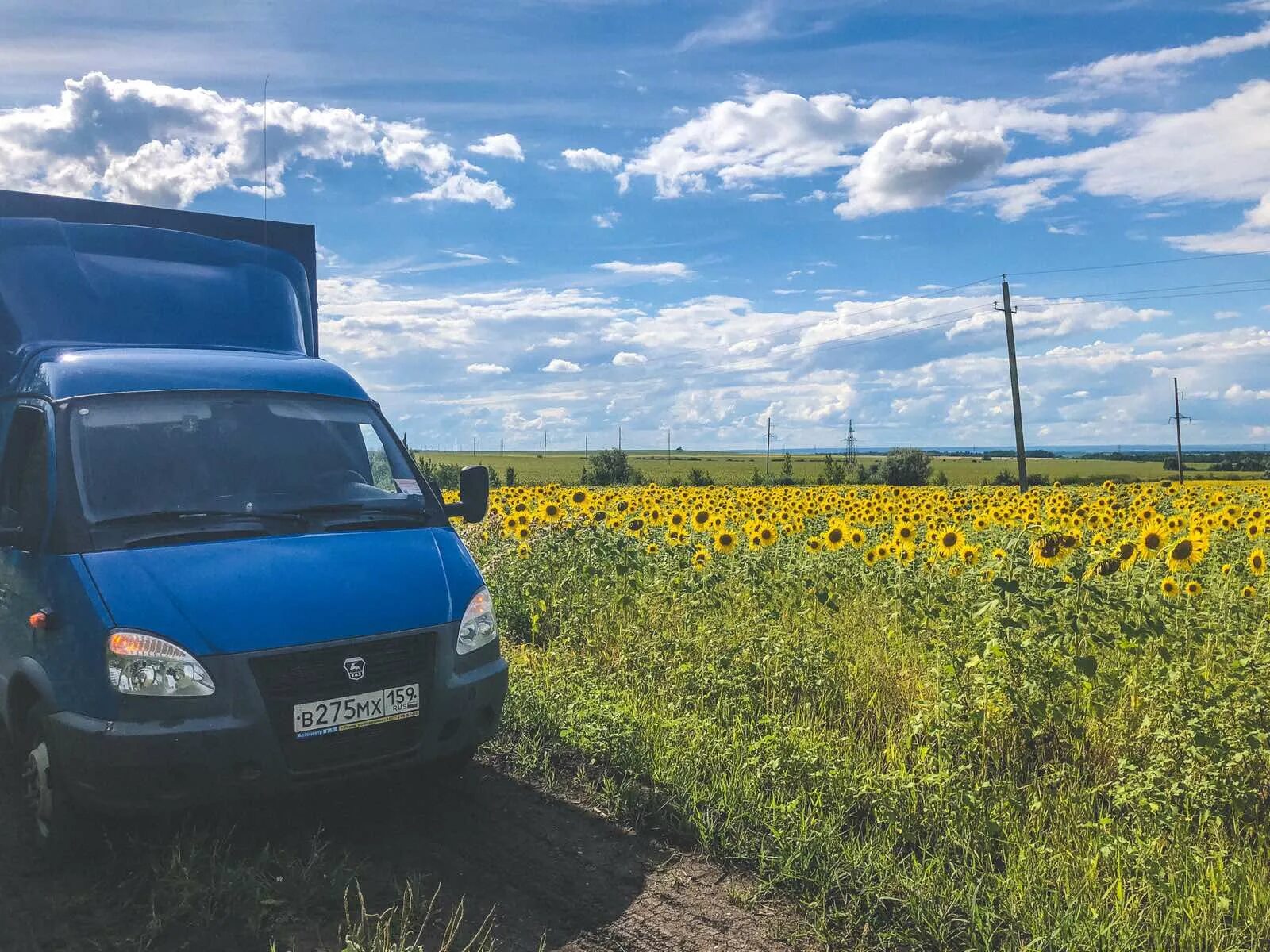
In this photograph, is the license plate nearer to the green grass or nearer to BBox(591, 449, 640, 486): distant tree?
the green grass

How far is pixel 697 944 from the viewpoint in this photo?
3654 mm

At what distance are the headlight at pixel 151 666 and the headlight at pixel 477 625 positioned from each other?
114cm

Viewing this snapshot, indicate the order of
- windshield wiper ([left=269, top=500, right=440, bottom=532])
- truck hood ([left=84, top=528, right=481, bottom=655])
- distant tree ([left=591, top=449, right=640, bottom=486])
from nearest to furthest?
1. truck hood ([left=84, top=528, right=481, bottom=655])
2. windshield wiper ([left=269, top=500, right=440, bottom=532])
3. distant tree ([left=591, top=449, right=640, bottom=486])

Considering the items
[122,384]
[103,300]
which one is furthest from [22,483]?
[103,300]

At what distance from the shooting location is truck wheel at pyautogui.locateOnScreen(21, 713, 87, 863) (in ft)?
13.4

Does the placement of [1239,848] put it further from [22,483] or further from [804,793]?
[22,483]

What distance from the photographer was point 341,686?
4.09 m

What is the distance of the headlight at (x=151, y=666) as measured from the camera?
3816 millimetres

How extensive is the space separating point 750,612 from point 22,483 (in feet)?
18.4

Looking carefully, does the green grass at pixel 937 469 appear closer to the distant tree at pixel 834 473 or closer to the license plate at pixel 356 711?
the distant tree at pixel 834 473

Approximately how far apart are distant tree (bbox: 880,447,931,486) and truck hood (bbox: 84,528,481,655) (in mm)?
50726

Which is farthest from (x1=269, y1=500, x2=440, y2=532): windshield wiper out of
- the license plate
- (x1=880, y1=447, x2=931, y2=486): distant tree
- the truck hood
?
(x1=880, y1=447, x2=931, y2=486): distant tree

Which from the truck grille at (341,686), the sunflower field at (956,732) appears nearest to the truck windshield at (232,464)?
the truck grille at (341,686)

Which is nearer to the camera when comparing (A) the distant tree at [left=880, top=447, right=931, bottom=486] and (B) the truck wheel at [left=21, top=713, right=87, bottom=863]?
(B) the truck wheel at [left=21, top=713, right=87, bottom=863]
